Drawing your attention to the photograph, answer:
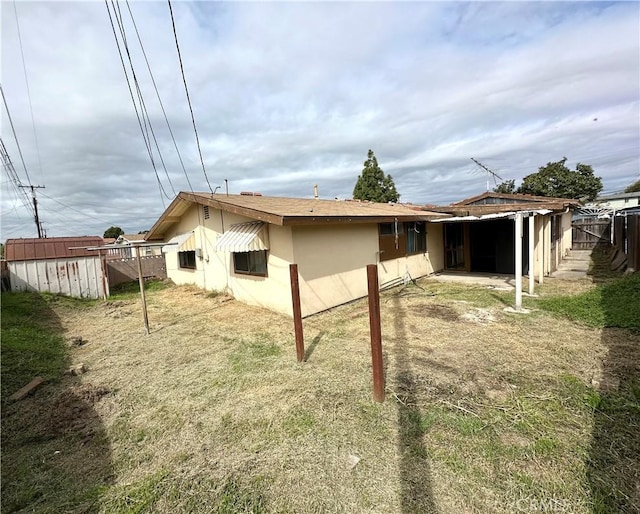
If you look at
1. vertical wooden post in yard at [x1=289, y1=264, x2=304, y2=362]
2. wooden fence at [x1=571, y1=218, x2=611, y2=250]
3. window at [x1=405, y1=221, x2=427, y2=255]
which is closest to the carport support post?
window at [x1=405, y1=221, x2=427, y2=255]

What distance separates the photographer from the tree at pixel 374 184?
34.5 metres

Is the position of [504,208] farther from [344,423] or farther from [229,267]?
[344,423]

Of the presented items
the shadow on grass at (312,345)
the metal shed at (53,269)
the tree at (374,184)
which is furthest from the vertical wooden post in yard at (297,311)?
the tree at (374,184)

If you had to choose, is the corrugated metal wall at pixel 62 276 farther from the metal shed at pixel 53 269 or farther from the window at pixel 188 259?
the window at pixel 188 259

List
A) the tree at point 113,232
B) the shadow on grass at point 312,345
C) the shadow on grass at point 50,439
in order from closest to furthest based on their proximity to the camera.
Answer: the shadow on grass at point 50,439, the shadow on grass at point 312,345, the tree at point 113,232

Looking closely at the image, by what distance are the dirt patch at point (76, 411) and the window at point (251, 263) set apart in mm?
5557

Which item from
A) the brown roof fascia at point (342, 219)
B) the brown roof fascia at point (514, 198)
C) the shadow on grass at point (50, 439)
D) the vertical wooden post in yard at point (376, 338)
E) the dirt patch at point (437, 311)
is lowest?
the shadow on grass at point (50, 439)

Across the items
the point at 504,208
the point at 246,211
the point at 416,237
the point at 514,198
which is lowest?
the point at 416,237

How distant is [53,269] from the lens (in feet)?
43.4

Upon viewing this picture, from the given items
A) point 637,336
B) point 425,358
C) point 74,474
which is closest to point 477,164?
point 637,336

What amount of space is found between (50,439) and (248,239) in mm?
6262

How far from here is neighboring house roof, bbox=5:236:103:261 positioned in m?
13.6

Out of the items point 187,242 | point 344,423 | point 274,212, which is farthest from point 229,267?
point 344,423

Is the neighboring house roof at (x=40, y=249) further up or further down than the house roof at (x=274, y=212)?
further down
